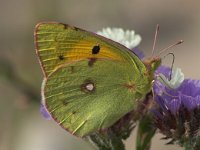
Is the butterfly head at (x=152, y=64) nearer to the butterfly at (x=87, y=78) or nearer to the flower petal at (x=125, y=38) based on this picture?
the butterfly at (x=87, y=78)

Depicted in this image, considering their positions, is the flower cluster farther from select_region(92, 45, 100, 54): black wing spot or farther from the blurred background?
the blurred background

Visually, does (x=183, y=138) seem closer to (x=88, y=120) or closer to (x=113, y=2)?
(x=88, y=120)

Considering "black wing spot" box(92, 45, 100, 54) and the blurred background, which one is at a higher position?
"black wing spot" box(92, 45, 100, 54)

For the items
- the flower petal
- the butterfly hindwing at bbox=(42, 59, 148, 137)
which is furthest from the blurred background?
the butterfly hindwing at bbox=(42, 59, 148, 137)

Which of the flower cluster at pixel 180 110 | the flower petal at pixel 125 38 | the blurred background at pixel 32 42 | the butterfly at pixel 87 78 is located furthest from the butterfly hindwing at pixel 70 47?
the blurred background at pixel 32 42

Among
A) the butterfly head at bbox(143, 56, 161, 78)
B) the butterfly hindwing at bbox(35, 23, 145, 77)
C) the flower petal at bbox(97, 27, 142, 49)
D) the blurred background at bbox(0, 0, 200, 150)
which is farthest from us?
the blurred background at bbox(0, 0, 200, 150)

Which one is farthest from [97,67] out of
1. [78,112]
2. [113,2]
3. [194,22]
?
[194,22]

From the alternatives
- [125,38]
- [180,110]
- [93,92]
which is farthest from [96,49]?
[125,38]
